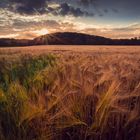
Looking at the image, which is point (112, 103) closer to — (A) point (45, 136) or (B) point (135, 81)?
(A) point (45, 136)

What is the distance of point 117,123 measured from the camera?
6.56ft

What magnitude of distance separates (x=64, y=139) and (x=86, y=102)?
315 mm

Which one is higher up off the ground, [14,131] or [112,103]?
[112,103]

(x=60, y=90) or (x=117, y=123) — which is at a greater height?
(x=60, y=90)

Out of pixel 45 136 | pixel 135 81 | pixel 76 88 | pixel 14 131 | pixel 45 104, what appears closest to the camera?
pixel 45 136

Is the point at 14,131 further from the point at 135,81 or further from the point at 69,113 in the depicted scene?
the point at 135,81

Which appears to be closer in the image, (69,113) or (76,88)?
(69,113)

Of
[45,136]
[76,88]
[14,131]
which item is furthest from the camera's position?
[76,88]

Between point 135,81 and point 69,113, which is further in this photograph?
point 135,81

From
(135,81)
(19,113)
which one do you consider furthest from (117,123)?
(135,81)

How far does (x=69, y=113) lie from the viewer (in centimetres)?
184

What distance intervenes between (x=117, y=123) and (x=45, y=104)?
490 mm

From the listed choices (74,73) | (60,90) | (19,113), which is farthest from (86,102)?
(74,73)

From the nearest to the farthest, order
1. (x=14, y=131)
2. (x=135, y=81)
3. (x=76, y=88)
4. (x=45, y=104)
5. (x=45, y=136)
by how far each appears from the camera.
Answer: (x=45, y=136) → (x=14, y=131) → (x=45, y=104) → (x=76, y=88) → (x=135, y=81)
